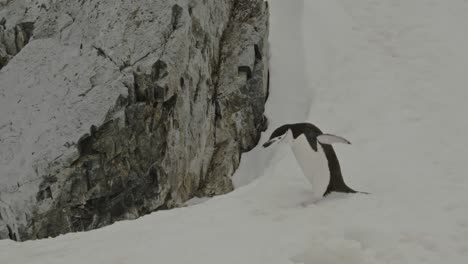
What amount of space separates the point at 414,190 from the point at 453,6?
8.40m

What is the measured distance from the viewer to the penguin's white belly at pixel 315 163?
15.7 ft

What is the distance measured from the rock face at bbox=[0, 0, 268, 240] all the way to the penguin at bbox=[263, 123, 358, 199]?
232 centimetres

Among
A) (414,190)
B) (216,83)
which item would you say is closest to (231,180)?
(216,83)

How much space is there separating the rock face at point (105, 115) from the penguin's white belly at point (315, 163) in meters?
2.45

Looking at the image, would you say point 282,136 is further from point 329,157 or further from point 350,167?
point 350,167

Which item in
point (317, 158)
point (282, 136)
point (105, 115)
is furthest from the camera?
point (105, 115)

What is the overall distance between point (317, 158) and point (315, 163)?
0.06 m

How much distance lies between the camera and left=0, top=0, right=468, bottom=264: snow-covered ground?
3.79 m

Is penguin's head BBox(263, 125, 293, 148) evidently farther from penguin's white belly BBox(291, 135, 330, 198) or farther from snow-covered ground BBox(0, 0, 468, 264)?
snow-covered ground BBox(0, 0, 468, 264)

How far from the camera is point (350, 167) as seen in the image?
584 centimetres

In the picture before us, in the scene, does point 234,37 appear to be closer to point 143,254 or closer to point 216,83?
point 216,83

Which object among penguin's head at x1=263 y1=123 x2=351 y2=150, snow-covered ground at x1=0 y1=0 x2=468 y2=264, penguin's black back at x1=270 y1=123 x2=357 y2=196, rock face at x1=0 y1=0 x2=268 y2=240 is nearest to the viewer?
snow-covered ground at x1=0 y1=0 x2=468 y2=264

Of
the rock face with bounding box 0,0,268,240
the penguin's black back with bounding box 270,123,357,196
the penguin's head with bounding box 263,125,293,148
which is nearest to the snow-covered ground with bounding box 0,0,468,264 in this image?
the penguin's black back with bounding box 270,123,357,196

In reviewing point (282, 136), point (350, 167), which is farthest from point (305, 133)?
point (350, 167)
